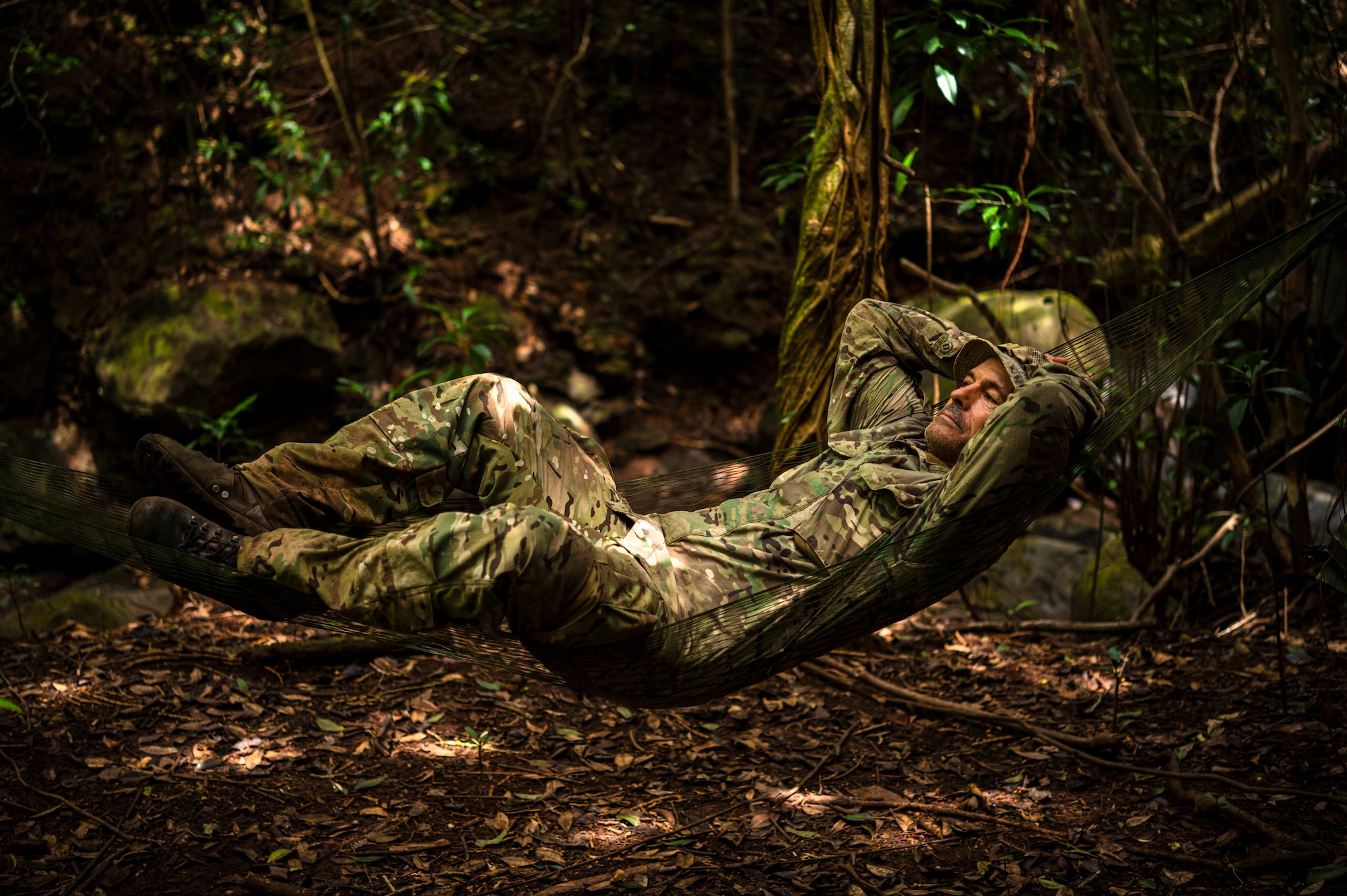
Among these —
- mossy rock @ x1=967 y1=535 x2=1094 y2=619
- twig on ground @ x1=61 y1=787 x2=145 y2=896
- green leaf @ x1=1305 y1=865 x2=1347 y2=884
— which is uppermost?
twig on ground @ x1=61 y1=787 x2=145 y2=896

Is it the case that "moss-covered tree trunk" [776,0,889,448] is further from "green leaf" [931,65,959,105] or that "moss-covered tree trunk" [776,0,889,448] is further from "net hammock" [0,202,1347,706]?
"net hammock" [0,202,1347,706]

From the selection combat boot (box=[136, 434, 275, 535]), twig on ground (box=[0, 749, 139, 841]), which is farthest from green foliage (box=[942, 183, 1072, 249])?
twig on ground (box=[0, 749, 139, 841])

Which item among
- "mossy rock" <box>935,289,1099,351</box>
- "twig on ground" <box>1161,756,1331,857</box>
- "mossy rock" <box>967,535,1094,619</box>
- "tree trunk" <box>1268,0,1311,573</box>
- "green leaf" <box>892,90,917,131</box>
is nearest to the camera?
"twig on ground" <box>1161,756,1331,857</box>

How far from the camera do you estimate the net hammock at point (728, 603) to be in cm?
160

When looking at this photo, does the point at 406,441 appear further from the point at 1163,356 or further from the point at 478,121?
the point at 478,121

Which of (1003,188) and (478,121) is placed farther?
(478,121)

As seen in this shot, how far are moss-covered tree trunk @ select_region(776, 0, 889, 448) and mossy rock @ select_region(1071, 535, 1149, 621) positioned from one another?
142 cm

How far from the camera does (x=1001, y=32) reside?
8.32ft

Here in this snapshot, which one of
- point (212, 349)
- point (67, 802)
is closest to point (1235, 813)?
point (67, 802)

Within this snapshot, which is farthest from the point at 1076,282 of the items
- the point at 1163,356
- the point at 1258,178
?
the point at 1163,356

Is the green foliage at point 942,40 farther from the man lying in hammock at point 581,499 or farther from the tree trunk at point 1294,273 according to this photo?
the man lying in hammock at point 581,499

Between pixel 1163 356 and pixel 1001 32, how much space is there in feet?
3.71

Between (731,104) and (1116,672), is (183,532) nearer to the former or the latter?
(1116,672)

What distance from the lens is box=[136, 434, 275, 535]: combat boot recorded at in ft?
5.25
